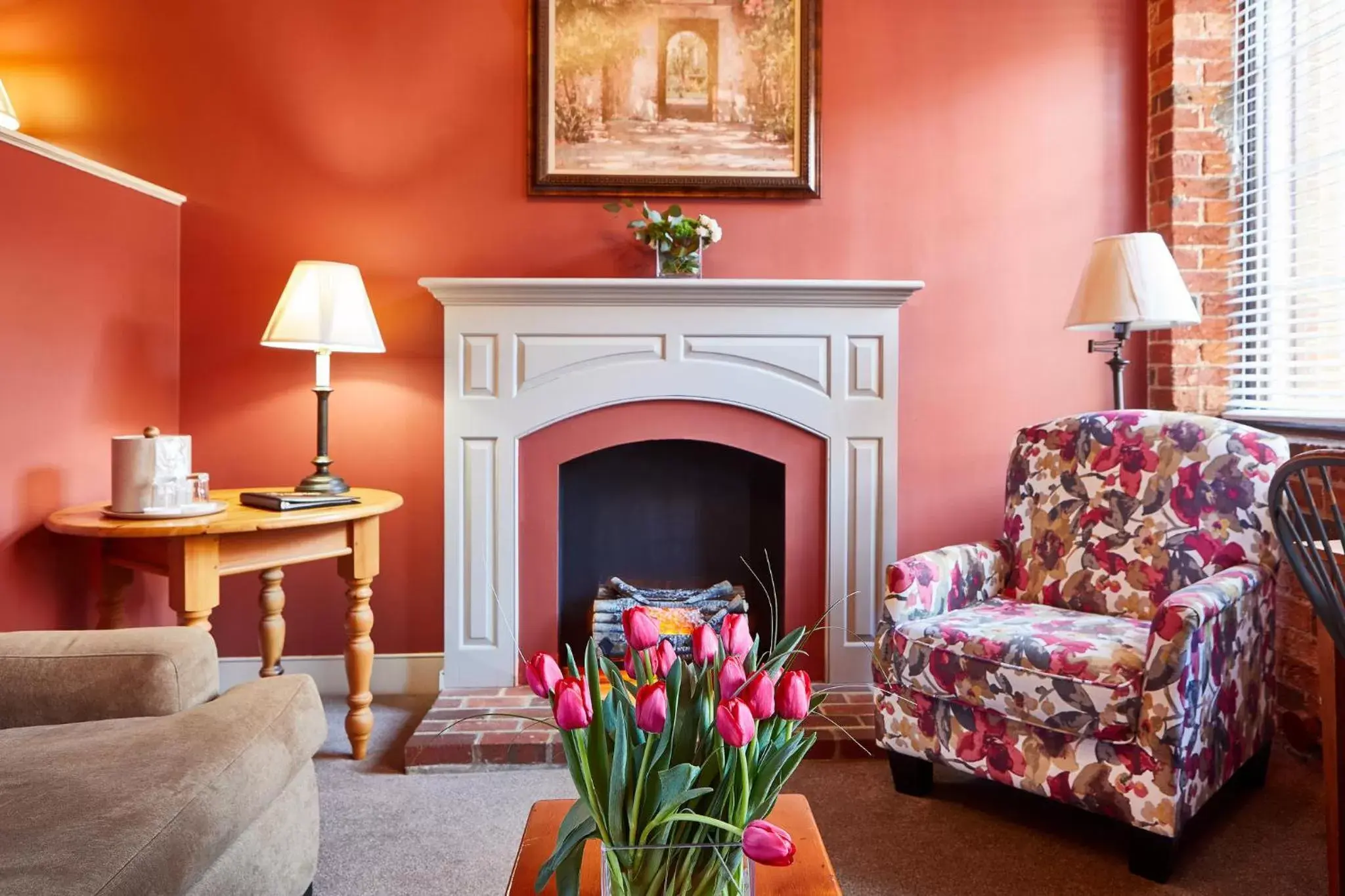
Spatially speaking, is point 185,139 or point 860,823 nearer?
point 860,823

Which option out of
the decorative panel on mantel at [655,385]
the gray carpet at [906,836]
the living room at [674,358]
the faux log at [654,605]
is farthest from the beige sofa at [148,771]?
the faux log at [654,605]

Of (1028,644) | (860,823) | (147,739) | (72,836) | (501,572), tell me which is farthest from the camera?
(501,572)

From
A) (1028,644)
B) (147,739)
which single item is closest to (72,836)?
(147,739)

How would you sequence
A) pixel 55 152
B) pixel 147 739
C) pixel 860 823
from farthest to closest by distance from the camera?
pixel 55 152 → pixel 860 823 → pixel 147 739

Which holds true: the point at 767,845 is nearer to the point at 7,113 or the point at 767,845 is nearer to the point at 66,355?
the point at 66,355

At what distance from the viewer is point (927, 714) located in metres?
2.02

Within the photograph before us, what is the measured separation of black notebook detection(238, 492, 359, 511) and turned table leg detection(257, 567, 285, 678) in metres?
0.25

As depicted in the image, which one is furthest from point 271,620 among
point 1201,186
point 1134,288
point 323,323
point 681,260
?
point 1201,186

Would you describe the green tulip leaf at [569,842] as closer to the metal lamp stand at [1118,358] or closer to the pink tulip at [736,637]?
the pink tulip at [736,637]

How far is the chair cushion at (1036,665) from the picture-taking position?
5.58 feet

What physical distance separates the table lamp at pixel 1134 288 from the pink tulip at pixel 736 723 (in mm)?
1941

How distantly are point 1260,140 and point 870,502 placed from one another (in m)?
1.75

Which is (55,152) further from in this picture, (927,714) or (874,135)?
(927,714)

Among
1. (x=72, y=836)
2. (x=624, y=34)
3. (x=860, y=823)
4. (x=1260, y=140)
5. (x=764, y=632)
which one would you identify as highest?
(x=624, y=34)
